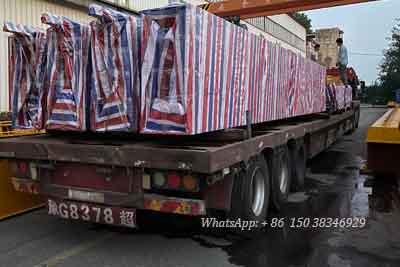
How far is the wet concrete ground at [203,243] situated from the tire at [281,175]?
189 mm

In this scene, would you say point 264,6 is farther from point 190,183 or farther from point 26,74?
point 190,183

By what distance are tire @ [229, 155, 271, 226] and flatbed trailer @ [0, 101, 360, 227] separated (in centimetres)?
1

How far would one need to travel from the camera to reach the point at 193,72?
370 centimetres

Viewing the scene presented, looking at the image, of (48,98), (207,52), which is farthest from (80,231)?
(207,52)


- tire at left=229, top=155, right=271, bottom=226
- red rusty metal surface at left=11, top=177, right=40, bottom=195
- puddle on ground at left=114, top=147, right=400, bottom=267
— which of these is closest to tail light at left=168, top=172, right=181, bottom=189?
tire at left=229, top=155, right=271, bottom=226

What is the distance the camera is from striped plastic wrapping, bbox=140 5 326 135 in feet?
12.0

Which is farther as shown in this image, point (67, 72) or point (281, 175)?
point (281, 175)

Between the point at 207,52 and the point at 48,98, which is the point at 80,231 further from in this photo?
the point at 207,52

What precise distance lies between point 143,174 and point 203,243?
47.0 inches

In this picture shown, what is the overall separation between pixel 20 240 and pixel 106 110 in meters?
1.91

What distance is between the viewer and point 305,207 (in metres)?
5.96

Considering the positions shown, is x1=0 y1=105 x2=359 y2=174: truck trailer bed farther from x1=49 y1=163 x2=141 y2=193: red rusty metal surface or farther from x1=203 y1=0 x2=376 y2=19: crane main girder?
x1=203 y1=0 x2=376 y2=19: crane main girder

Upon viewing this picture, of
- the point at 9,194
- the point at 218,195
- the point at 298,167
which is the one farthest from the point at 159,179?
the point at 298,167

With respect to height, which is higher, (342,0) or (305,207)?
(342,0)
